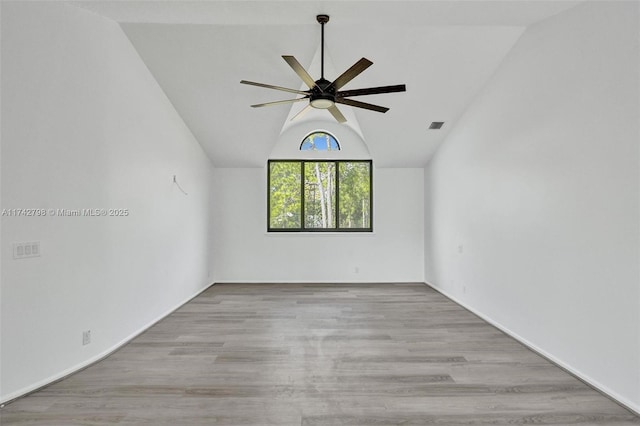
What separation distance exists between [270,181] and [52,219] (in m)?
4.25

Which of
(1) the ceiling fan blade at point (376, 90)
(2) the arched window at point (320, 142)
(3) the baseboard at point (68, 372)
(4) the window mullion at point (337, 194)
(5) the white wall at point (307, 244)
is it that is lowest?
(3) the baseboard at point (68, 372)

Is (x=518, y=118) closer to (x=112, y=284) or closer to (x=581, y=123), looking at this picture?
(x=581, y=123)

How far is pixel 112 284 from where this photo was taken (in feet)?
10.7

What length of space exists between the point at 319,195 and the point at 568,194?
4392mm

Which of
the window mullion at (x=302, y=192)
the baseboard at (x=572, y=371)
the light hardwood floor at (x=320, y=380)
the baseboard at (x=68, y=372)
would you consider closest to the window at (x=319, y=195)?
the window mullion at (x=302, y=192)

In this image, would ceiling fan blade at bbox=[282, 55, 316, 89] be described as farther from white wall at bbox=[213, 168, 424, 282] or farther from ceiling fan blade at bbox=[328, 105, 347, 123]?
white wall at bbox=[213, 168, 424, 282]

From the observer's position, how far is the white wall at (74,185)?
2393mm

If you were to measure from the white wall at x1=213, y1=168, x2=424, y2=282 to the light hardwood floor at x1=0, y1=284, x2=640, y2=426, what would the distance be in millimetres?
2293

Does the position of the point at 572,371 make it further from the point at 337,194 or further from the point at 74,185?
the point at 337,194

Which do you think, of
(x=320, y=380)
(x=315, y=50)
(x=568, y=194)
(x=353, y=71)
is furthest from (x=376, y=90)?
(x=320, y=380)

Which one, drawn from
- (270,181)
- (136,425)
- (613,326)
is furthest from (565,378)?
(270,181)

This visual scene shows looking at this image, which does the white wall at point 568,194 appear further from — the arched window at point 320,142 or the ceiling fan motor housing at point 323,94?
the arched window at point 320,142

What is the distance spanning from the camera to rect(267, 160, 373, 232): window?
21.9ft

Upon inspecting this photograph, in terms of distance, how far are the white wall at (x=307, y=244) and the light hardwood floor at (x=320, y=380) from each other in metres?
2.29
